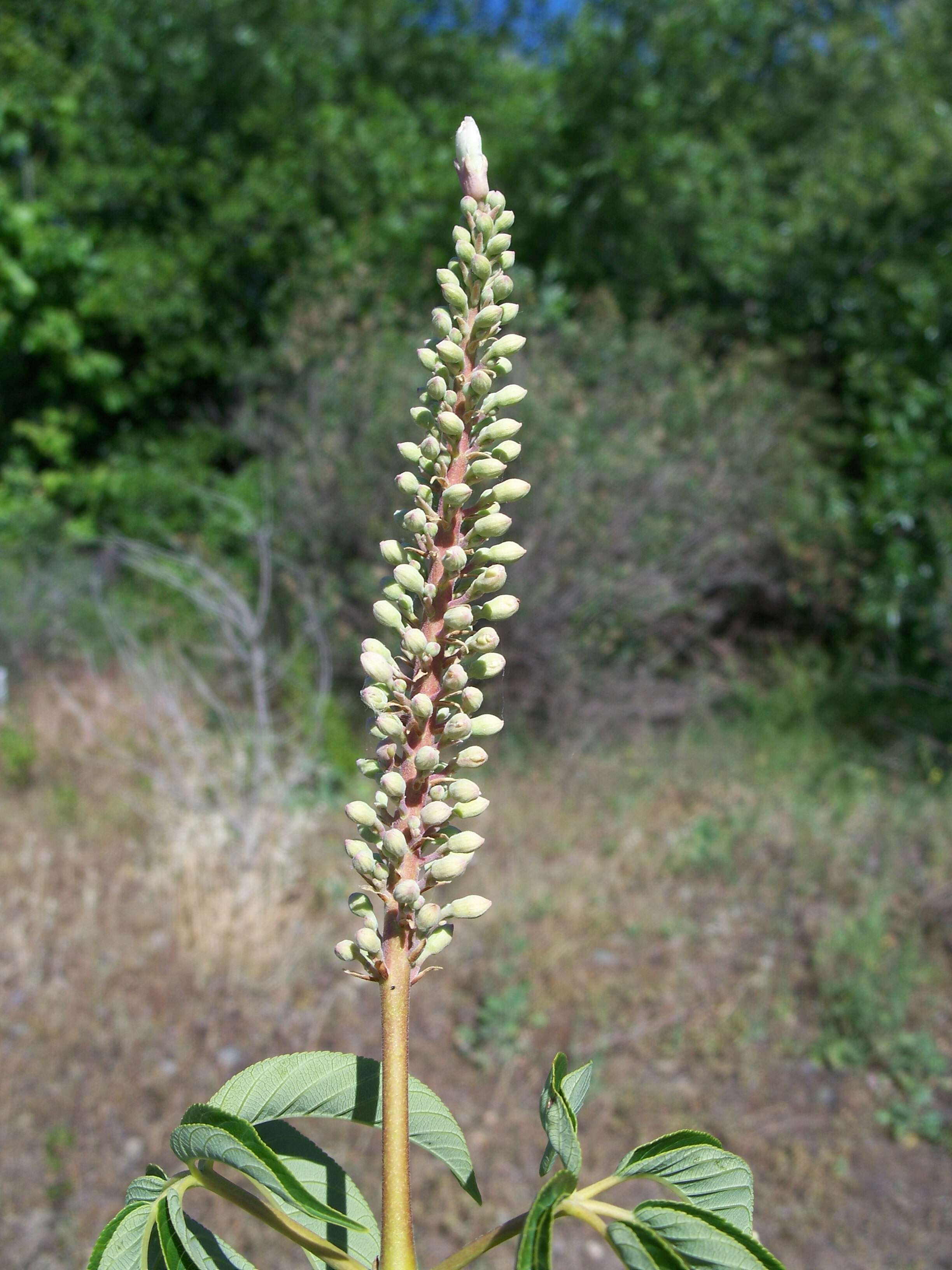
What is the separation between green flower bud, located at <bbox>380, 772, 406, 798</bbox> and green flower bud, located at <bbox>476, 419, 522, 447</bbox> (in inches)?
10.4

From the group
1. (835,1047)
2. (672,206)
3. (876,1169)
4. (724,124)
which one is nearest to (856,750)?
(835,1047)

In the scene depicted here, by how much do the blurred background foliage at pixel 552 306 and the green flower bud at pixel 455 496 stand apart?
702 centimetres

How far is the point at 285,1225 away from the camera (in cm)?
63

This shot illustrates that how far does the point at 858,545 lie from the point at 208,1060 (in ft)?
23.8

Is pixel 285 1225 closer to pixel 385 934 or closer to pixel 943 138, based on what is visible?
pixel 385 934

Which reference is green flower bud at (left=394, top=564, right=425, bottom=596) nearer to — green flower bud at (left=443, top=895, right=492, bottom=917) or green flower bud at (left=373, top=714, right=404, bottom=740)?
green flower bud at (left=373, top=714, right=404, bottom=740)

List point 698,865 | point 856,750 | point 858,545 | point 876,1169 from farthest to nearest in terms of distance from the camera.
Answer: point 858,545
point 856,750
point 698,865
point 876,1169

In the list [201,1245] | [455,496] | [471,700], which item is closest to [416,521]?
[455,496]

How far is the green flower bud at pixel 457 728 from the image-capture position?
2.31ft

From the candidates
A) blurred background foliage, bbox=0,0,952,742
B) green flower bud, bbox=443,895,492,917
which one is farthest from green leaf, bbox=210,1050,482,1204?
blurred background foliage, bbox=0,0,952,742

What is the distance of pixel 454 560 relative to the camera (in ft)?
2.30

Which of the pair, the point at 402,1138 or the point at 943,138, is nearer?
the point at 402,1138

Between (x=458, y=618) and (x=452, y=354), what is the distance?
0.20 metres

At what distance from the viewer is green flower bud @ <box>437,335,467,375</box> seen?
72 centimetres
